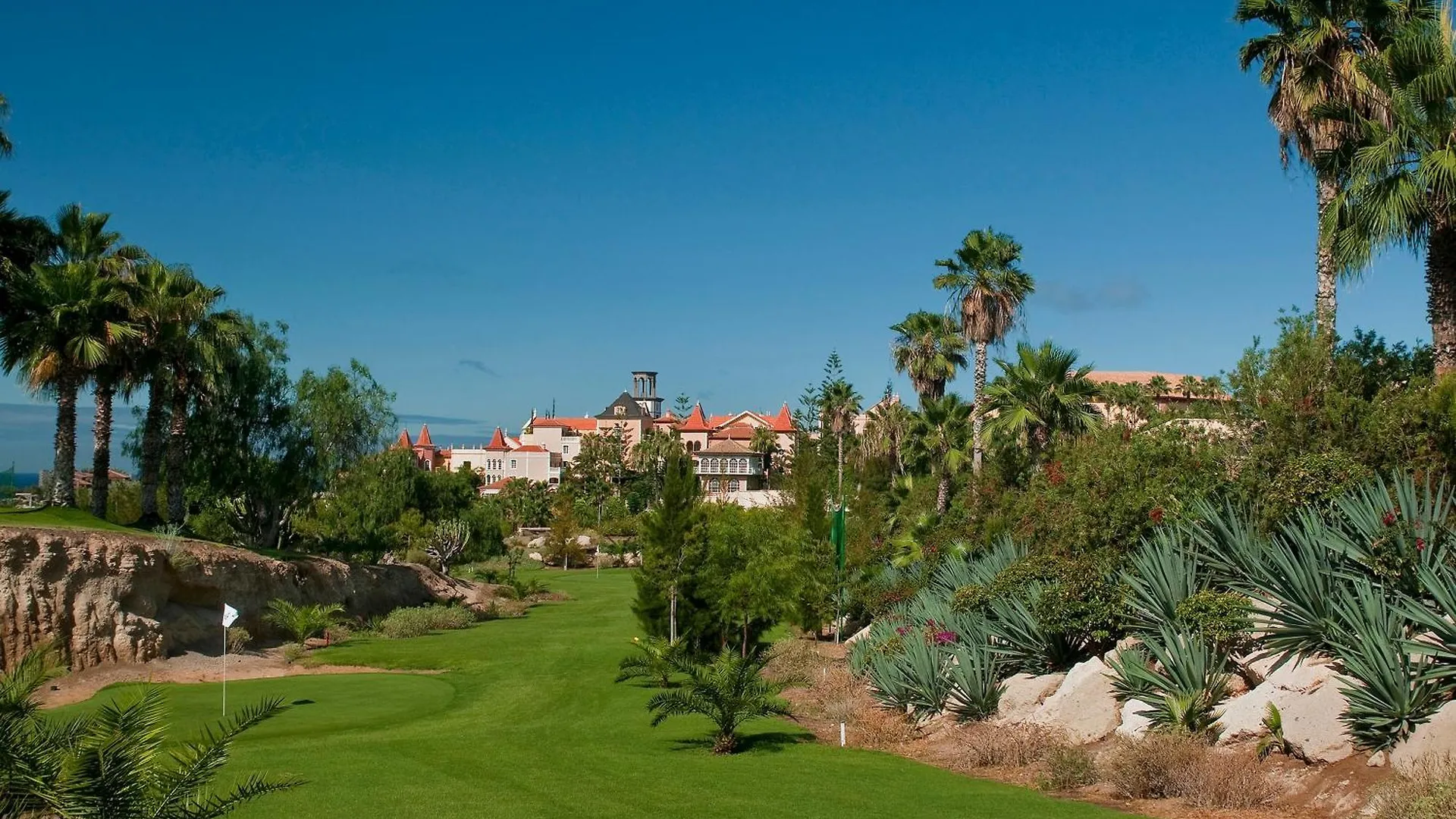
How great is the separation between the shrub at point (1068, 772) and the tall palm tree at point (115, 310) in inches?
1171

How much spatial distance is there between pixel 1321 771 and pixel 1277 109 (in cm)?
1596

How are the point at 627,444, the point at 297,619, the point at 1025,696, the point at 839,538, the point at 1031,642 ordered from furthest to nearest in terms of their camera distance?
the point at 627,444 → the point at 297,619 → the point at 839,538 → the point at 1031,642 → the point at 1025,696

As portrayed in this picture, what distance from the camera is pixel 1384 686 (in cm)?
1158

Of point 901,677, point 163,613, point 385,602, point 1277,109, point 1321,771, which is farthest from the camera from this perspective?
point 385,602

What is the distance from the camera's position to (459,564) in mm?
57500

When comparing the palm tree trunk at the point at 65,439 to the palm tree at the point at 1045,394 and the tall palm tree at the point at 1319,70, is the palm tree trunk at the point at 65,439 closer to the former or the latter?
the palm tree at the point at 1045,394

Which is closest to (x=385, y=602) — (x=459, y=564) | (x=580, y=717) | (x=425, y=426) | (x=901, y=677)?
(x=459, y=564)

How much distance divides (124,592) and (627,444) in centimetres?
8989

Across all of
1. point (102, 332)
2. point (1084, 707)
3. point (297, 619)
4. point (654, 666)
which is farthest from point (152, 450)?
point (1084, 707)

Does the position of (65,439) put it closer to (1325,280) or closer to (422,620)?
(422,620)

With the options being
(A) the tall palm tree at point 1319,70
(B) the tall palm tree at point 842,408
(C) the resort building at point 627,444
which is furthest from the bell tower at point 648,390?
(A) the tall palm tree at point 1319,70

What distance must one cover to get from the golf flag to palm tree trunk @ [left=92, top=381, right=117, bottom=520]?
23241 mm

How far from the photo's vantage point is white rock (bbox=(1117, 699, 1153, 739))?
14540mm

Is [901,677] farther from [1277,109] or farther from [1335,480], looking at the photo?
[1277,109]
